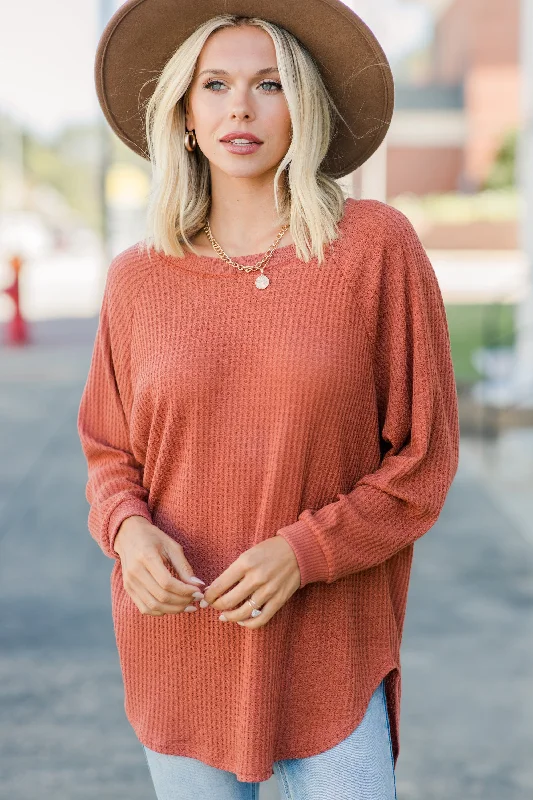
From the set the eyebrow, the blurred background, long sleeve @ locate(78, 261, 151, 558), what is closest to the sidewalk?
the blurred background

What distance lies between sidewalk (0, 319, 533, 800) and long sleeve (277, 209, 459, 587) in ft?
5.67

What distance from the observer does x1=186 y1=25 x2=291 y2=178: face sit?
5.83 feet

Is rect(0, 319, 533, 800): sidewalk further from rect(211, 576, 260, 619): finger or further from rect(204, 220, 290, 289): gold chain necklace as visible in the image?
rect(204, 220, 290, 289): gold chain necklace

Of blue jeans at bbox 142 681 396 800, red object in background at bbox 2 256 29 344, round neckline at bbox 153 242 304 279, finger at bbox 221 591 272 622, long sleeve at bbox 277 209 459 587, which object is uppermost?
round neckline at bbox 153 242 304 279

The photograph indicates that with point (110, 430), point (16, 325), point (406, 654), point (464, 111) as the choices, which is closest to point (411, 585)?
point (406, 654)

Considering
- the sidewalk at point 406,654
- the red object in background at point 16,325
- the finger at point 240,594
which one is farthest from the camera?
the red object in background at point 16,325

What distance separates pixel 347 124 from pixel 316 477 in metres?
0.65

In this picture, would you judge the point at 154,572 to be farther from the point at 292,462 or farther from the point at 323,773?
the point at 323,773

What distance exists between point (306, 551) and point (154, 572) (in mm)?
238

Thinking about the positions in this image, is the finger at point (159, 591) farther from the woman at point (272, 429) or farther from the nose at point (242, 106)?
the nose at point (242, 106)

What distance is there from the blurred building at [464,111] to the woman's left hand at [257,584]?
31.6 m

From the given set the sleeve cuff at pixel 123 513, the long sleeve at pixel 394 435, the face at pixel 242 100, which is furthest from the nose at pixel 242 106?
the sleeve cuff at pixel 123 513

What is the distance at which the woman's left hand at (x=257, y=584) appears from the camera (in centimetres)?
165

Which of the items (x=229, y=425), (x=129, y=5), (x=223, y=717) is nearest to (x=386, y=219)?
(x=229, y=425)
